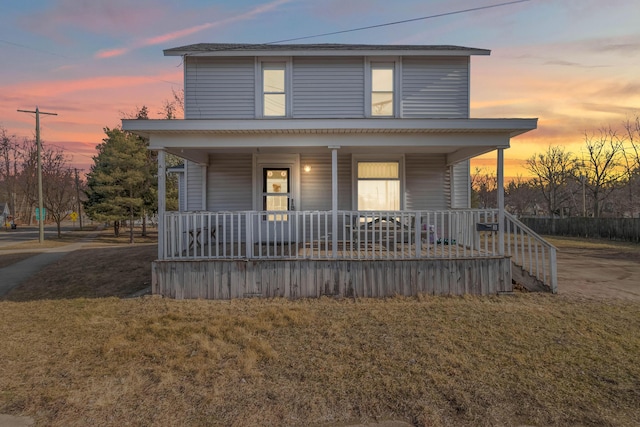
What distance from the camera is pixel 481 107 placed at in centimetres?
1748

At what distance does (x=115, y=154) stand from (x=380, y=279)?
1964 centimetres

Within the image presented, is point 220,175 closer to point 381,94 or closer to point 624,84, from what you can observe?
point 381,94

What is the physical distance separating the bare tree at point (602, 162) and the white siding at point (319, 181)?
1229 inches

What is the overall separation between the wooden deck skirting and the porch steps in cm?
96

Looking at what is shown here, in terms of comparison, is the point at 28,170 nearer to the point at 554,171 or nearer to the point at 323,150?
the point at 323,150

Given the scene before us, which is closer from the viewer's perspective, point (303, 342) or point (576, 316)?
point (303, 342)

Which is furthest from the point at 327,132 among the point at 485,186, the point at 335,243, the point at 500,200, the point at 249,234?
the point at 485,186

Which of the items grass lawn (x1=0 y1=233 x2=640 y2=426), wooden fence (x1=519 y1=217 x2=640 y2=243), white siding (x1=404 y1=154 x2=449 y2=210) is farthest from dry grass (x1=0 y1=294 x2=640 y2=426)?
wooden fence (x1=519 y1=217 x2=640 y2=243)

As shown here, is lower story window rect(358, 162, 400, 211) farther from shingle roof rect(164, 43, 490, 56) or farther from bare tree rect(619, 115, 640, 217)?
bare tree rect(619, 115, 640, 217)

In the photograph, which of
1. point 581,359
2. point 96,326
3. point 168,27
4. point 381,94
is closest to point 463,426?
point 581,359

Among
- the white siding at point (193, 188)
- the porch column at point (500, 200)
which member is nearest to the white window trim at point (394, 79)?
the porch column at point (500, 200)

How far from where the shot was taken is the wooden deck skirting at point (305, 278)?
7.15 m

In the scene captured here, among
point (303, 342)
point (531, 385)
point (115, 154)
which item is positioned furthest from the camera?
point (115, 154)

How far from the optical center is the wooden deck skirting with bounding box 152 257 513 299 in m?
7.15
